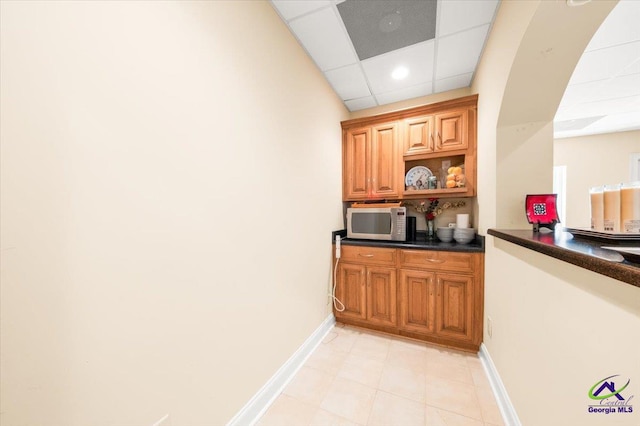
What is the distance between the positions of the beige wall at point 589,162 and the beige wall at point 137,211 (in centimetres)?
524

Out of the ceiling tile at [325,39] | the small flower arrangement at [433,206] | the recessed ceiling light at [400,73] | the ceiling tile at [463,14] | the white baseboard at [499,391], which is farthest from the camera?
the small flower arrangement at [433,206]

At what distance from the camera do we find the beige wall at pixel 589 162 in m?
3.63

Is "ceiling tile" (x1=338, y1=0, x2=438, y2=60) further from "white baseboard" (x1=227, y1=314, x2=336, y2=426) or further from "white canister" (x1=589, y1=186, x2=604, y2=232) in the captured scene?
"white baseboard" (x1=227, y1=314, x2=336, y2=426)

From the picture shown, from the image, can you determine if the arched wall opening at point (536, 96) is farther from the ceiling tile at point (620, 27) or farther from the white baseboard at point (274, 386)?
the white baseboard at point (274, 386)

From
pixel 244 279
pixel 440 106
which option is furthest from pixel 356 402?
pixel 440 106

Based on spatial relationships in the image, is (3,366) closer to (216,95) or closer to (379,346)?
(216,95)

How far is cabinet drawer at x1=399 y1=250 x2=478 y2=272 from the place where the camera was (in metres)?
1.81

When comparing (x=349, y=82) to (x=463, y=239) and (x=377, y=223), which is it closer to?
(x=377, y=223)

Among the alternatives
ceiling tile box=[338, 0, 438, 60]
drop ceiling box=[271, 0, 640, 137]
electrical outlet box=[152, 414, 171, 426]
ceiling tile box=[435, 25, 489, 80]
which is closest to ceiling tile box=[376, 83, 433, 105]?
drop ceiling box=[271, 0, 640, 137]

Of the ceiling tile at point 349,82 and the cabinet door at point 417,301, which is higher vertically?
the ceiling tile at point 349,82

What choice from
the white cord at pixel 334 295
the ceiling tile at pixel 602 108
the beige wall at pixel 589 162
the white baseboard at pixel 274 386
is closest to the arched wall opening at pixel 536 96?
the white cord at pixel 334 295

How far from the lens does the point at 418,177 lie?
246cm

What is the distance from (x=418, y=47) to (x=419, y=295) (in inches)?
82.1

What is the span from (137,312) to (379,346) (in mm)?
1836
